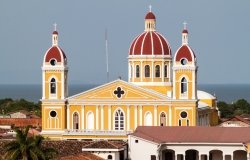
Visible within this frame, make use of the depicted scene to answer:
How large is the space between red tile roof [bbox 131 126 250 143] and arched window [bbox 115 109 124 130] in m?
5.57

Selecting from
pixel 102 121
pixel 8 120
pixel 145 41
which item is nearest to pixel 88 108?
pixel 102 121

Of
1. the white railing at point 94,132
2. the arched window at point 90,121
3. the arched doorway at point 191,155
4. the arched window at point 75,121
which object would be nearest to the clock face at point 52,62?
the arched window at point 75,121

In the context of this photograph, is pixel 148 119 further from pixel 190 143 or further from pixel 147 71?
pixel 190 143

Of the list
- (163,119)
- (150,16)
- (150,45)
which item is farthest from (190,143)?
(150,16)

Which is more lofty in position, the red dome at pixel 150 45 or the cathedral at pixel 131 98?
the red dome at pixel 150 45

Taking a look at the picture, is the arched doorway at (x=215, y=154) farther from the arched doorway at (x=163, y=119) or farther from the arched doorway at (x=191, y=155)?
the arched doorway at (x=163, y=119)

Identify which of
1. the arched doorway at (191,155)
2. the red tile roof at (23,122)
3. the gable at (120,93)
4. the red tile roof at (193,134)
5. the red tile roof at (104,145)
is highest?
the gable at (120,93)

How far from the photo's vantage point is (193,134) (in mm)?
83938

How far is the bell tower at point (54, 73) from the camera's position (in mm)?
93125

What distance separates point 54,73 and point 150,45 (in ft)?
24.5

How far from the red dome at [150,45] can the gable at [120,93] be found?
4579 mm

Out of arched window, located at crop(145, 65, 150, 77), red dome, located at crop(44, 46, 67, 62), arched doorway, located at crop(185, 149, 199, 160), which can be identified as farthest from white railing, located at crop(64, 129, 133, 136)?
arched window, located at crop(145, 65, 150, 77)

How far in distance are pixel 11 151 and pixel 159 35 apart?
34857 mm

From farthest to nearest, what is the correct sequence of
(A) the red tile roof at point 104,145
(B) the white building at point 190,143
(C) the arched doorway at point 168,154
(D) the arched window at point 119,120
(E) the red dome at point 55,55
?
(E) the red dome at point 55,55, (D) the arched window at point 119,120, (C) the arched doorway at point 168,154, (B) the white building at point 190,143, (A) the red tile roof at point 104,145
